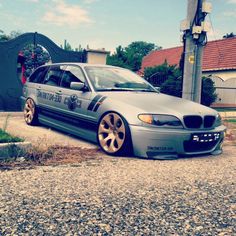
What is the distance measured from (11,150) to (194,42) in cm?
530

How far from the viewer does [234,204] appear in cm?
317

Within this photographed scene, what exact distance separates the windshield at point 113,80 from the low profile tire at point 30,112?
1.85 meters

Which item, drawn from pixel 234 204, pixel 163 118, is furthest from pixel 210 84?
pixel 234 204

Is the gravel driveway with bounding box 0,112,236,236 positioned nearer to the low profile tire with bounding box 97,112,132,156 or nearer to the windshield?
the low profile tire with bounding box 97,112,132,156

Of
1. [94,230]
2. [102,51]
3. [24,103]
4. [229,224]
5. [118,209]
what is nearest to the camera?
[94,230]

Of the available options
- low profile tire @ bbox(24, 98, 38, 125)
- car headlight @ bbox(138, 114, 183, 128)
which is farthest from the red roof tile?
car headlight @ bbox(138, 114, 183, 128)

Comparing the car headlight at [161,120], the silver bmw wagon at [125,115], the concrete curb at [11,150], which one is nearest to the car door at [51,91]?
the silver bmw wagon at [125,115]

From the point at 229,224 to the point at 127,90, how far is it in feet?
11.7

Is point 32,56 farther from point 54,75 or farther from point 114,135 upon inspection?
point 114,135

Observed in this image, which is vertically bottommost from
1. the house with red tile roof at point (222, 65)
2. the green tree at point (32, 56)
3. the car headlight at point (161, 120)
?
the car headlight at point (161, 120)

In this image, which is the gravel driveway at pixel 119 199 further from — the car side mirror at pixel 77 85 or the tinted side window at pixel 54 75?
→ the tinted side window at pixel 54 75

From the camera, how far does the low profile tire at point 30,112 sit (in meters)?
7.20

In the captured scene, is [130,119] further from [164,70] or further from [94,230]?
[164,70]

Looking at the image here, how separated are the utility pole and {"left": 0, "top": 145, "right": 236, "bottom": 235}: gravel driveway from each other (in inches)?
147
